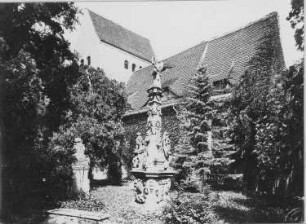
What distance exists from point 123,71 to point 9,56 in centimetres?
2239

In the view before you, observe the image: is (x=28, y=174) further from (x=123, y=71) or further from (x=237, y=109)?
(x=123, y=71)

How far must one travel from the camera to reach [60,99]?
10453mm

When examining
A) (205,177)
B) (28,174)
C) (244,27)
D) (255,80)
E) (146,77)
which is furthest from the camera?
(146,77)

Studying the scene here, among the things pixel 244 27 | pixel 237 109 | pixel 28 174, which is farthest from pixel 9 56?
pixel 244 27

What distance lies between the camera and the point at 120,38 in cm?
3003

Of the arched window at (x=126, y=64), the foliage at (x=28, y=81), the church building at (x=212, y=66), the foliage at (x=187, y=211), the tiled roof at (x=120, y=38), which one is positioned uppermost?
the tiled roof at (x=120, y=38)

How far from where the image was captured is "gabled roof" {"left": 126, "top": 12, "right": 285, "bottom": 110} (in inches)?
703

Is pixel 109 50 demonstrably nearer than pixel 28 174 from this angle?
No

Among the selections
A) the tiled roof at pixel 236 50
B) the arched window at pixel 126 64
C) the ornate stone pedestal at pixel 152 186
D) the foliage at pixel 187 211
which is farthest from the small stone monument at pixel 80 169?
the arched window at pixel 126 64

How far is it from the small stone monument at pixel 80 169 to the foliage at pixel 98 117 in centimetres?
40

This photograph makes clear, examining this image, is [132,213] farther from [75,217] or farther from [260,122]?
[260,122]

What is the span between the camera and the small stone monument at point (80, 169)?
46.2 feet

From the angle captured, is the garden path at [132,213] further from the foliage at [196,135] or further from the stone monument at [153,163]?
the foliage at [196,135]

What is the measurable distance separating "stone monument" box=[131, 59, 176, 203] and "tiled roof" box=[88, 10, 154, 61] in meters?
18.0
